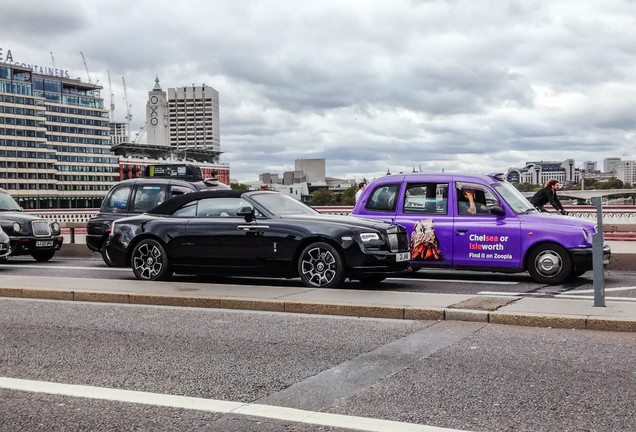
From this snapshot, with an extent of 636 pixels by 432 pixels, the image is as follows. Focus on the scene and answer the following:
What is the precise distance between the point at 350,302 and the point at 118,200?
7.93 metres

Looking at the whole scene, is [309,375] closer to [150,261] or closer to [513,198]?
[150,261]

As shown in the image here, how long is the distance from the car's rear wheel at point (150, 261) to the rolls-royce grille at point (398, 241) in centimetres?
354

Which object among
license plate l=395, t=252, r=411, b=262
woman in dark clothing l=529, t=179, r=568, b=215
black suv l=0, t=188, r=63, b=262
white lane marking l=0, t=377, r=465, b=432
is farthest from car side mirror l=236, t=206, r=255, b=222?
black suv l=0, t=188, r=63, b=262

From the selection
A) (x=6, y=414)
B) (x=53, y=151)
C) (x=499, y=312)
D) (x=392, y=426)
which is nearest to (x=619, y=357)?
(x=499, y=312)

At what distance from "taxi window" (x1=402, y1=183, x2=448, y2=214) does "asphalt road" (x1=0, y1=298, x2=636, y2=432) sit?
4.39 m

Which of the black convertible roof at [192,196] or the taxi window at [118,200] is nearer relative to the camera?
the black convertible roof at [192,196]

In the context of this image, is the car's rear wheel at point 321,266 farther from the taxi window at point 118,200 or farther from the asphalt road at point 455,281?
the taxi window at point 118,200

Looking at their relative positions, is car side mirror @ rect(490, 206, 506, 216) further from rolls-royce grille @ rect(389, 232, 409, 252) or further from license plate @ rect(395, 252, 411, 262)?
license plate @ rect(395, 252, 411, 262)

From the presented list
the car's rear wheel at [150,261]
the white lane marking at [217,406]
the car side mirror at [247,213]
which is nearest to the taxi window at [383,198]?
the car side mirror at [247,213]

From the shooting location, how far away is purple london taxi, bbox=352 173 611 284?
37.3 feet

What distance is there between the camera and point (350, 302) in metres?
8.88

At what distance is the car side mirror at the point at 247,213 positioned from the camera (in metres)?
11.0

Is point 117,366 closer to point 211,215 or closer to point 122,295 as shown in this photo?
point 122,295

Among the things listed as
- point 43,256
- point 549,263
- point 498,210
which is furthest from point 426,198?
point 43,256
